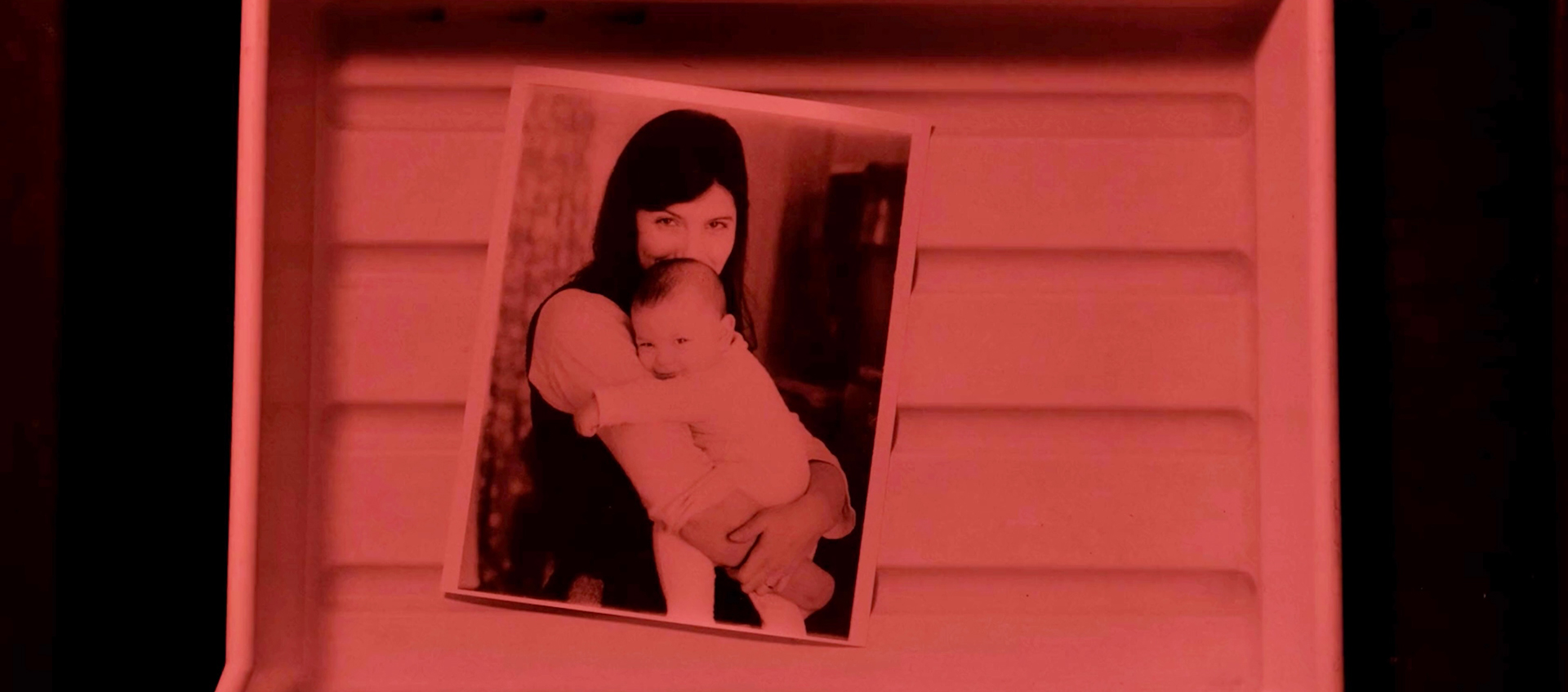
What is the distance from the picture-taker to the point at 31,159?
0.43 m

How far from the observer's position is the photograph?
18.0 inches

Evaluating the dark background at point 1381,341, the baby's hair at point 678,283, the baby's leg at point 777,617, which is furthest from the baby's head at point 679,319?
the dark background at point 1381,341

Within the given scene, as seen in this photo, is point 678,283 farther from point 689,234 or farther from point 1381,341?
point 1381,341

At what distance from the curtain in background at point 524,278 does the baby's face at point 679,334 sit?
4cm

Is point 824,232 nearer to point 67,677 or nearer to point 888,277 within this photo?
point 888,277

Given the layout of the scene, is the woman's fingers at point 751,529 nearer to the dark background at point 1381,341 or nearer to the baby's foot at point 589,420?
the baby's foot at point 589,420

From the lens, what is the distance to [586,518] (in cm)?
46

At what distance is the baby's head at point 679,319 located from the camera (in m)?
0.46

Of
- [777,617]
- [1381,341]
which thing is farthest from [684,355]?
[1381,341]

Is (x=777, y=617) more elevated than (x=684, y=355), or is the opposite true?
(x=684, y=355)

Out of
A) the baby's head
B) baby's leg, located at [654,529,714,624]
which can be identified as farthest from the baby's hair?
baby's leg, located at [654,529,714,624]

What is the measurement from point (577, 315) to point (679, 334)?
5 cm

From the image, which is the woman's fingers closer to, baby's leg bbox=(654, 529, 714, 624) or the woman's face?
baby's leg bbox=(654, 529, 714, 624)

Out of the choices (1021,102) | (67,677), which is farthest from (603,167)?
(67,677)
